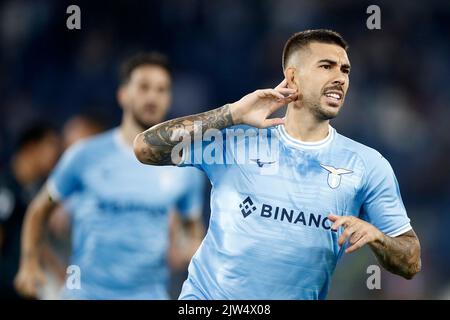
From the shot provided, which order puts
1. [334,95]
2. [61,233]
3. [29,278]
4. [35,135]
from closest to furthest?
[334,95] → [29,278] → [35,135] → [61,233]

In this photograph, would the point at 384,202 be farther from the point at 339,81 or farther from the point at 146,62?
the point at 146,62

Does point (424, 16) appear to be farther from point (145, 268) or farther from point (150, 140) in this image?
point (150, 140)

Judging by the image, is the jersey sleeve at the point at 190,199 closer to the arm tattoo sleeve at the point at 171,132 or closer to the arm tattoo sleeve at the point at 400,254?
the arm tattoo sleeve at the point at 171,132

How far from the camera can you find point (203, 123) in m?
4.79

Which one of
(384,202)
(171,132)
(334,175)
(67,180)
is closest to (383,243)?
(384,202)

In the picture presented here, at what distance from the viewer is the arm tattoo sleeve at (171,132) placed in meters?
4.78

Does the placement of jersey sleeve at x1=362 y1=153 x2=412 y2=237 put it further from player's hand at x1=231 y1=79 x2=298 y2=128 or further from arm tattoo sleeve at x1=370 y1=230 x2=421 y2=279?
player's hand at x1=231 y1=79 x2=298 y2=128

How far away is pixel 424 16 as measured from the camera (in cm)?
1053

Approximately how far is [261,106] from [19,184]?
3744 millimetres

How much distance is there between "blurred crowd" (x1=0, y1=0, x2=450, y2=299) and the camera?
9.51 m

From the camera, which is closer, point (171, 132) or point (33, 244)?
point (171, 132)

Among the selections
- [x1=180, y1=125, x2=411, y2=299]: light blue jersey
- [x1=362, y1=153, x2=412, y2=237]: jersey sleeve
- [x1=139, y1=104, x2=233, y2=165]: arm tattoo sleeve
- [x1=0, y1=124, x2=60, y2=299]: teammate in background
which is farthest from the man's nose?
[x1=0, y1=124, x2=60, y2=299]: teammate in background
